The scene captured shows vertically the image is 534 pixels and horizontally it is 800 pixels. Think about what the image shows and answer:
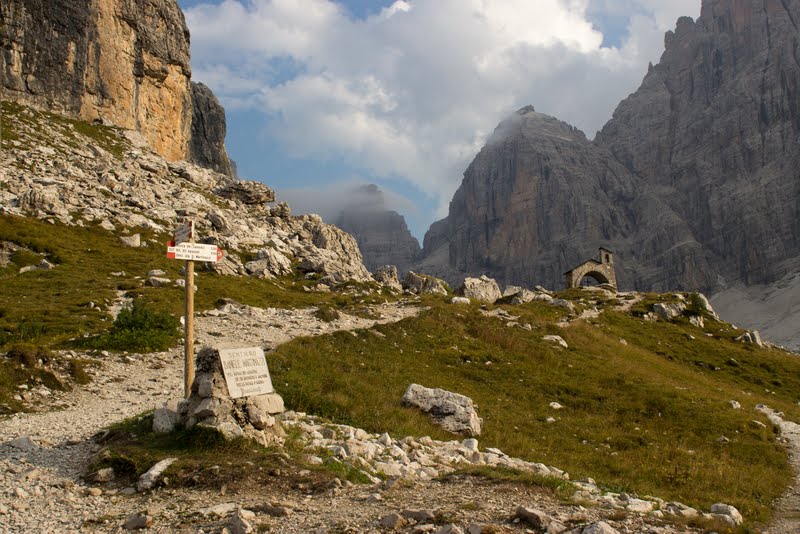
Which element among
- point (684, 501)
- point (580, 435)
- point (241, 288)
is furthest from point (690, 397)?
point (241, 288)

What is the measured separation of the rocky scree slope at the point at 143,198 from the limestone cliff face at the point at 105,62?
3.93 metres

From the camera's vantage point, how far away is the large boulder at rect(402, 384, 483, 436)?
16719 millimetres

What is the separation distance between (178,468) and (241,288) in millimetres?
29568

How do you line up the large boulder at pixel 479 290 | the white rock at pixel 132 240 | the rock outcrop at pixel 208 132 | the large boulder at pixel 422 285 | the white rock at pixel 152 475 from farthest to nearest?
1. the rock outcrop at pixel 208 132
2. the large boulder at pixel 479 290
3. the large boulder at pixel 422 285
4. the white rock at pixel 132 240
5. the white rock at pixel 152 475

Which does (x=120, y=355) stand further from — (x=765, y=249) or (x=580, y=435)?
(x=765, y=249)

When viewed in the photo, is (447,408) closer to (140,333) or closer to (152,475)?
(152,475)

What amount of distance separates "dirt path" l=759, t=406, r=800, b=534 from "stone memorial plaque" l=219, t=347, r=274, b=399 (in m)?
10.7

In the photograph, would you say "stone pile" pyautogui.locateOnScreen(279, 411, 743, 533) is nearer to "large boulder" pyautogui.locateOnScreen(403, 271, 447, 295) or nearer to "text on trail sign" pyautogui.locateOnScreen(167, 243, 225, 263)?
"text on trail sign" pyautogui.locateOnScreen(167, 243, 225, 263)

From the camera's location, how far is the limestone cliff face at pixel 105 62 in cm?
6956

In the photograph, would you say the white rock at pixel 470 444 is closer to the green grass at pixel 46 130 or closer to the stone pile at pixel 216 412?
the stone pile at pixel 216 412

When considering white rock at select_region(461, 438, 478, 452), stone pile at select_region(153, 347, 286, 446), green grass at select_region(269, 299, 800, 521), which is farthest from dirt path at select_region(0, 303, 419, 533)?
white rock at select_region(461, 438, 478, 452)

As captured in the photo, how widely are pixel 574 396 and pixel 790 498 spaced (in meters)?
8.97

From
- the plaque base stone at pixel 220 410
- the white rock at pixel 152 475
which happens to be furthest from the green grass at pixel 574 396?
the white rock at pixel 152 475

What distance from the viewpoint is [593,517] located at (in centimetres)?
812
